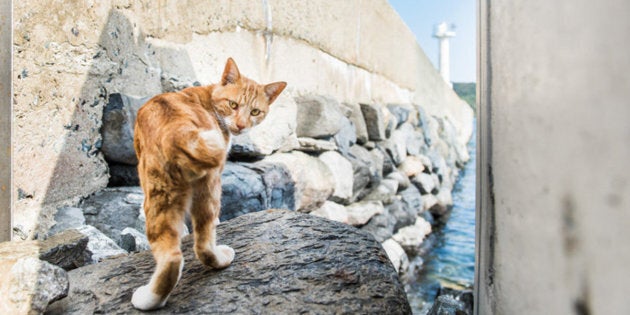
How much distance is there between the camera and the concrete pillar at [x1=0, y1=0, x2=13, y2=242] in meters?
1.19

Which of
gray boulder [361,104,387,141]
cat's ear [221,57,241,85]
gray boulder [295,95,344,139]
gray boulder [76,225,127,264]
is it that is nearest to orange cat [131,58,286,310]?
cat's ear [221,57,241,85]

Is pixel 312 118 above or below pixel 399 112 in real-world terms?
below

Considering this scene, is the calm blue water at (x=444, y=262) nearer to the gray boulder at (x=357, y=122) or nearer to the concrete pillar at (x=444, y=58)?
the gray boulder at (x=357, y=122)

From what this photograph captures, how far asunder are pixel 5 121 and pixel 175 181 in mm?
694

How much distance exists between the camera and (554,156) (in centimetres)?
61

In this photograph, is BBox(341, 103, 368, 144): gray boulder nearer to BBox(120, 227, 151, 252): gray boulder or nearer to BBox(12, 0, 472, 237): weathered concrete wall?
BBox(12, 0, 472, 237): weathered concrete wall

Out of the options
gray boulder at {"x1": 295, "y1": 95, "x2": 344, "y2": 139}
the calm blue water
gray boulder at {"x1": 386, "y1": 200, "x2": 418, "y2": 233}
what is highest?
gray boulder at {"x1": 295, "y1": 95, "x2": 344, "y2": 139}

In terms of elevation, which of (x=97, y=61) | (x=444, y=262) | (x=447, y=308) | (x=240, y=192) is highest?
(x=97, y=61)

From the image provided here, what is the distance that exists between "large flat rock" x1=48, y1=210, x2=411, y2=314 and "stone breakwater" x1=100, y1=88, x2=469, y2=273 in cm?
37

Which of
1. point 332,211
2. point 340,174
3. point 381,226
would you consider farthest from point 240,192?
point 381,226

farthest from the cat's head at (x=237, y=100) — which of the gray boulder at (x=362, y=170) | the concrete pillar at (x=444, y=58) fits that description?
the concrete pillar at (x=444, y=58)

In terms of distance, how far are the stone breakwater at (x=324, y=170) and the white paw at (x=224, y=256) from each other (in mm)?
462

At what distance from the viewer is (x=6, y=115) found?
1207 mm

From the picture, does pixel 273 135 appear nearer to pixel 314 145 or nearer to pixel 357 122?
pixel 314 145
